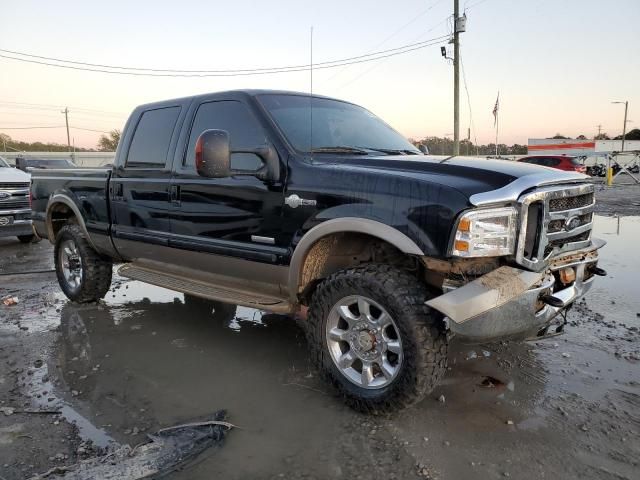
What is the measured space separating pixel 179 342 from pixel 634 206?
48.3 ft

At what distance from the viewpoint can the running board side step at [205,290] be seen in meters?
3.64

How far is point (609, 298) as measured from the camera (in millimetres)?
5426

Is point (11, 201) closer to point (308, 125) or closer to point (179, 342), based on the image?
point (179, 342)

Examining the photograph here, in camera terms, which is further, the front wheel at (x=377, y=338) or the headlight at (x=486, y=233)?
the front wheel at (x=377, y=338)

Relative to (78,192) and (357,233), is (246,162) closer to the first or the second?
(357,233)

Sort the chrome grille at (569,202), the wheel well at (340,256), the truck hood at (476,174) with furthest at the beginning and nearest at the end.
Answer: the wheel well at (340,256) < the chrome grille at (569,202) < the truck hood at (476,174)

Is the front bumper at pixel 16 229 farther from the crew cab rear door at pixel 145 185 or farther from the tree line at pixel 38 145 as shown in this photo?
the tree line at pixel 38 145

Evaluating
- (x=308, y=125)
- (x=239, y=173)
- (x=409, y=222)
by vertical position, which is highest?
(x=308, y=125)

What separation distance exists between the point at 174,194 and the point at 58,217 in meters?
2.56

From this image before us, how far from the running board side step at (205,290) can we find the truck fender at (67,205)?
2.40 ft

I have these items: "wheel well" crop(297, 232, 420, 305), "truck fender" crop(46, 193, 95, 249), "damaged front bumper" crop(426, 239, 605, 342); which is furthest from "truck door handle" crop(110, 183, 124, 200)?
"damaged front bumper" crop(426, 239, 605, 342)

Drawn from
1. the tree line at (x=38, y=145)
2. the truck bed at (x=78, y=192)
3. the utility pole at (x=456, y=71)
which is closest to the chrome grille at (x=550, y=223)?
the truck bed at (x=78, y=192)

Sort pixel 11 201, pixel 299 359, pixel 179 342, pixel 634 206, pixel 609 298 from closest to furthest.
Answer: pixel 299 359, pixel 179 342, pixel 609 298, pixel 11 201, pixel 634 206

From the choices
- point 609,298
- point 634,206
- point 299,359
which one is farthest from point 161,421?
point 634,206
